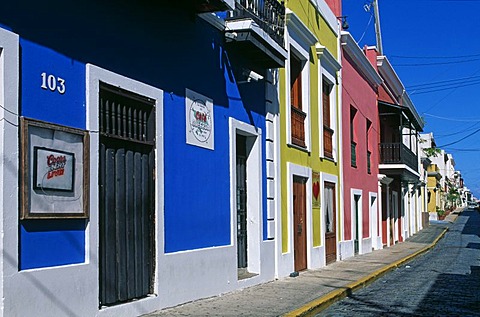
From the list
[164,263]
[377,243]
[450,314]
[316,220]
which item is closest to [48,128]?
[164,263]

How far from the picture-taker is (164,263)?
8812mm

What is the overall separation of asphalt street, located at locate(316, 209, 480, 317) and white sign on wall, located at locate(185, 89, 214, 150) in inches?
119

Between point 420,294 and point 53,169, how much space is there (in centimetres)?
780

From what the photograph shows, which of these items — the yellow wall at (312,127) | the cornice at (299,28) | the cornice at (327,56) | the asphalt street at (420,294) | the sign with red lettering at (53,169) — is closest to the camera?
the sign with red lettering at (53,169)

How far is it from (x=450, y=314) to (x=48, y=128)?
6.26 metres

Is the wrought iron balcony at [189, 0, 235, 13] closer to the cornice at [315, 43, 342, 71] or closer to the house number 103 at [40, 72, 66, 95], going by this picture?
the house number 103 at [40, 72, 66, 95]

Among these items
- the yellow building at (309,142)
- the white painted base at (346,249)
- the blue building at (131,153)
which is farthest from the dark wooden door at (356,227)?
the blue building at (131,153)

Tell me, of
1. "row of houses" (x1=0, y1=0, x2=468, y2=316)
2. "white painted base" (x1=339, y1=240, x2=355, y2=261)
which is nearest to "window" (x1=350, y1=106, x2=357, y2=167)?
"white painted base" (x1=339, y1=240, x2=355, y2=261)

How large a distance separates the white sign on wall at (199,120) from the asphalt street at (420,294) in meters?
3.02

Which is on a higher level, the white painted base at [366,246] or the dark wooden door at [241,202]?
the dark wooden door at [241,202]

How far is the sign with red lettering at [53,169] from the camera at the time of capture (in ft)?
21.2

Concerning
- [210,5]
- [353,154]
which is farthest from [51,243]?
[353,154]

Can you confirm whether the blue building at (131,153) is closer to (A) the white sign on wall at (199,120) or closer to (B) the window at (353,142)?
(A) the white sign on wall at (199,120)

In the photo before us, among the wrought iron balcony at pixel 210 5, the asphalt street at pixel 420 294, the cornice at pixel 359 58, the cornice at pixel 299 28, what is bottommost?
the asphalt street at pixel 420 294
